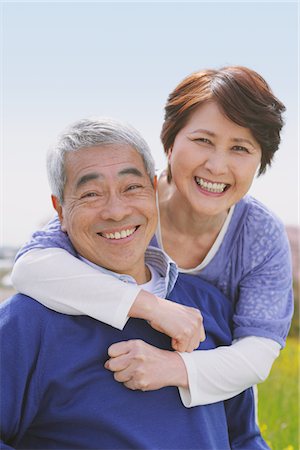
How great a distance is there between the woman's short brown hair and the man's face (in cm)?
58

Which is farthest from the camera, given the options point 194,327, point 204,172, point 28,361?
point 204,172

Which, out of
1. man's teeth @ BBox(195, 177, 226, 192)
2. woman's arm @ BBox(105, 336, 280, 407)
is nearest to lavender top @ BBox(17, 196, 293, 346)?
woman's arm @ BBox(105, 336, 280, 407)

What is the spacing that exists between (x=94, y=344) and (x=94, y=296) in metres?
0.16

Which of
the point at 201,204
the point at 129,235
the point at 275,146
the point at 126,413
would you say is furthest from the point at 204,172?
the point at 126,413

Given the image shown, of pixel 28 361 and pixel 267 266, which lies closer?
pixel 28 361

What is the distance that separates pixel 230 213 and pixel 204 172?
0.31 m

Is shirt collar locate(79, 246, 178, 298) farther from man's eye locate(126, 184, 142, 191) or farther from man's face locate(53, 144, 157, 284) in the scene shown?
man's eye locate(126, 184, 142, 191)

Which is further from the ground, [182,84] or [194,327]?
[182,84]

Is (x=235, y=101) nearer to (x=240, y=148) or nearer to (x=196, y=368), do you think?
(x=240, y=148)

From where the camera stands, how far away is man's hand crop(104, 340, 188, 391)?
2404mm

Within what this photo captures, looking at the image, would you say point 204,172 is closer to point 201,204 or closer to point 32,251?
point 201,204

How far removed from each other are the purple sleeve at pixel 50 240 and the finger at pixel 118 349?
1.26 feet

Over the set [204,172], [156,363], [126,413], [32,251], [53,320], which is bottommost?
[126,413]

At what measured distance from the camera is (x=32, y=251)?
2.58 meters
